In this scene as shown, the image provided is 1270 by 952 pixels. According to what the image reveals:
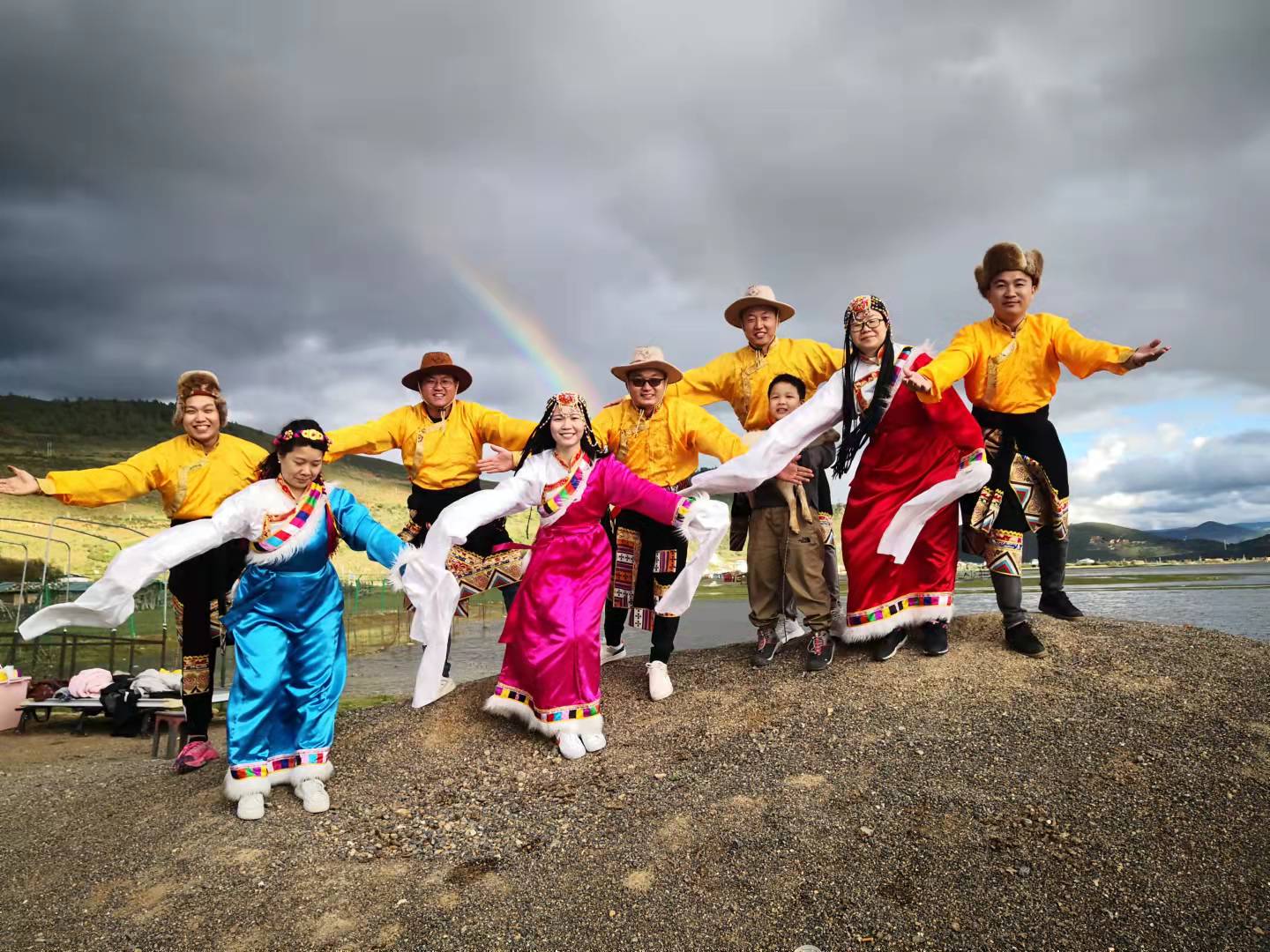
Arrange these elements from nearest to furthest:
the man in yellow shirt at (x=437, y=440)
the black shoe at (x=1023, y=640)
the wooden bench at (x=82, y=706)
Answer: the black shoe at (x=1023, y=640), the man in yellow shirt at (x=437, y=440), the wooden bench at (x=82, y=706)

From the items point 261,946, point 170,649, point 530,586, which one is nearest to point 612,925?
point 261,946

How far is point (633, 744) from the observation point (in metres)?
4.61

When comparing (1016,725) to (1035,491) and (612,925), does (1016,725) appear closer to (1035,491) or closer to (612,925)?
(1035,491)

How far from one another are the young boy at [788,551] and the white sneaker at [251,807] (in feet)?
10.8

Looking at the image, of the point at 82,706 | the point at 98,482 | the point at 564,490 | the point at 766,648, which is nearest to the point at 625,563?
the point at 564,490

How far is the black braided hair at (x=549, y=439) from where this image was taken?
498 cm

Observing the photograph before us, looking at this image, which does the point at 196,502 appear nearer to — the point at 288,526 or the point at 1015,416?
the point at 288,526

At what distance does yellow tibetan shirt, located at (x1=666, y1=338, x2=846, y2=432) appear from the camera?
5.69 m

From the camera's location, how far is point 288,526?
4.32 metres

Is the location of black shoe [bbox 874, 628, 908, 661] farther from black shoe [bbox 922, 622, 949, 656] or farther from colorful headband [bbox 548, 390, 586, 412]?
colorful headband [bbox 548, 390, 586, 412]

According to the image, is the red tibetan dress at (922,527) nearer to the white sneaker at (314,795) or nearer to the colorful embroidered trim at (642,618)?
the colorful embroidered trim at (642,618)

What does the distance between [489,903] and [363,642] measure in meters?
18.8

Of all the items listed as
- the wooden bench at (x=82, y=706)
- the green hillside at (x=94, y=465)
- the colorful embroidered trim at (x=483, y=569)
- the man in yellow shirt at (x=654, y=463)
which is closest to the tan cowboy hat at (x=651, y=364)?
the man in yellow shirt at (x=654, y=463)

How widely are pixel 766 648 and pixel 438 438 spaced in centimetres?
311
